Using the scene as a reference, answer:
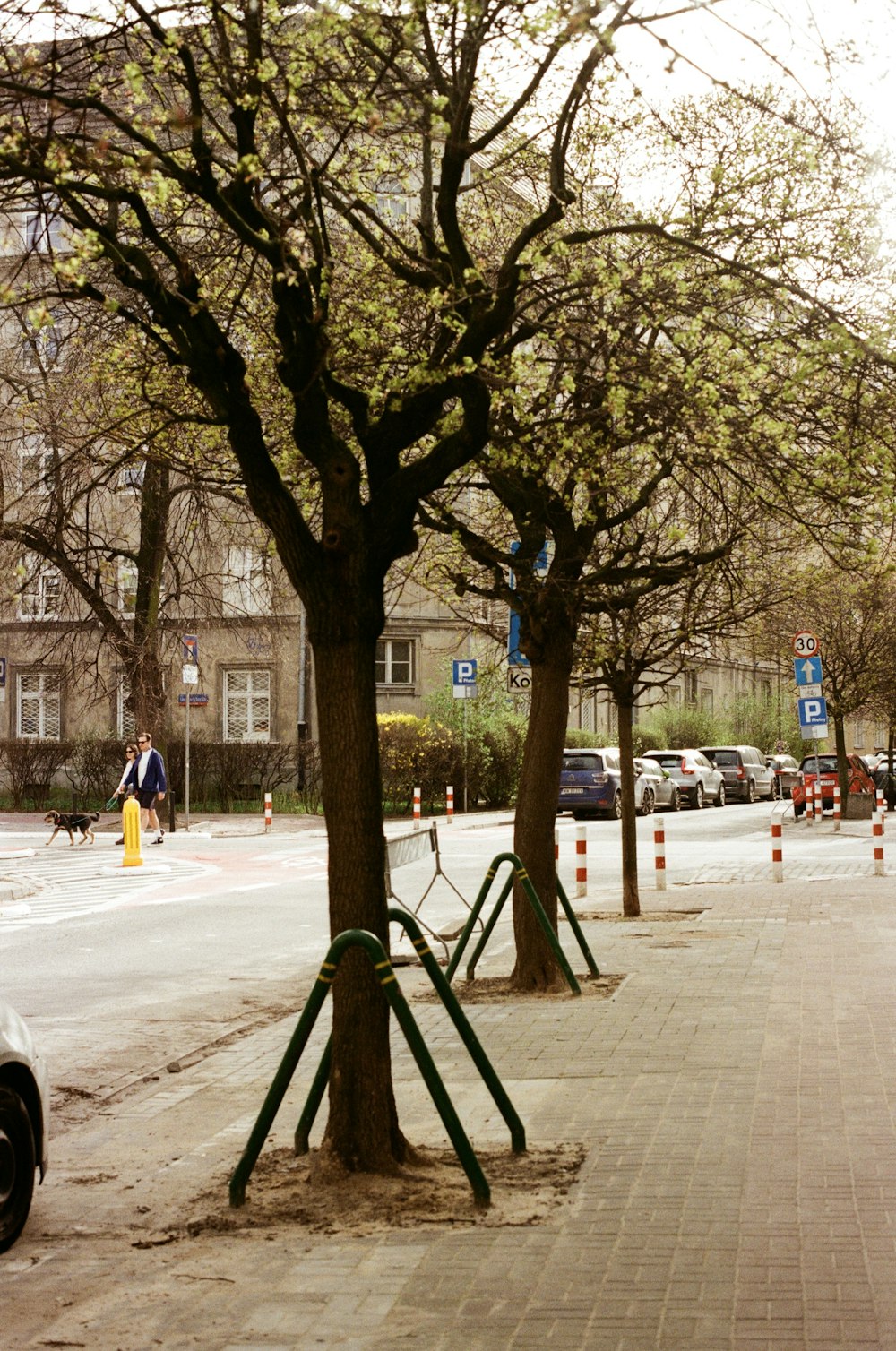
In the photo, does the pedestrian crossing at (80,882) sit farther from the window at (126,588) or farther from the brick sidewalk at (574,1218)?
the brick sidewalk at (574,1218)

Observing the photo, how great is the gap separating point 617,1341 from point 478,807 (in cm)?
3785

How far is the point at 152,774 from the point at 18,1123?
80.8 ft

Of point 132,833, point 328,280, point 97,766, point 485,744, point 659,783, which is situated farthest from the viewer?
point 659,783

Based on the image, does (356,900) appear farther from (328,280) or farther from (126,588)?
(126,588)

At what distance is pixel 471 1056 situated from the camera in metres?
7.07

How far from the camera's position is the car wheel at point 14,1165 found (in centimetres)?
620

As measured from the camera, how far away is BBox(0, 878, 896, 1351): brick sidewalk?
16.5ft

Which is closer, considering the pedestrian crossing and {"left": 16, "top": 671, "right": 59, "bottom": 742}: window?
the pedestrian crossing

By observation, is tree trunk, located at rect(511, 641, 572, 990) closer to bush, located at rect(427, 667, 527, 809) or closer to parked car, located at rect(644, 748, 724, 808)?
bush, located at rect(427, 667, 527, 809)

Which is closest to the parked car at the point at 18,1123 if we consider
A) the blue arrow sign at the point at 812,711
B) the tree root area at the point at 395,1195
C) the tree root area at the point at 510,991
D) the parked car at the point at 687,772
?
the tree root area at the point at 395,1195

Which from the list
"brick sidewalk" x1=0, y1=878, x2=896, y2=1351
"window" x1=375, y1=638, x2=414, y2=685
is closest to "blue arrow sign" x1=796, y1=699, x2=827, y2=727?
"brick sidewalk" x1=0, y1=878, x2=896, y2=1351

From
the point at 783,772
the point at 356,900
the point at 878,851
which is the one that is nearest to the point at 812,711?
the point at 878,851

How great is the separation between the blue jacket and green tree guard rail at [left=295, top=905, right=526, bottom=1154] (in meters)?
23.7

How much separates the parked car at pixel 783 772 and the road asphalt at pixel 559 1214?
43.8 metres
